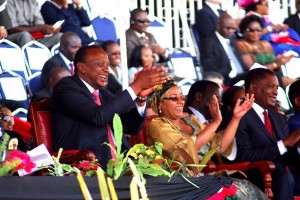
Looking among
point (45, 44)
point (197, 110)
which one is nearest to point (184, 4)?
point (45, 44)

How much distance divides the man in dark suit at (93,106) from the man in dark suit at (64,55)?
2.36 metres

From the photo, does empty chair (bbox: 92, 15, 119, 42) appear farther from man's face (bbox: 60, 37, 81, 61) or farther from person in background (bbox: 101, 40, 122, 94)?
man's face (bbox: 60, 37, 81, 61)

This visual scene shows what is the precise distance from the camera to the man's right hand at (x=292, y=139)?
847 centimetres

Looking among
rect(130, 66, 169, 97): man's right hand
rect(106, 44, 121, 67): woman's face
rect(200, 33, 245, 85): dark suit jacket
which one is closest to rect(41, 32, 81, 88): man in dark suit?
rect(106, 44, 121, 67): woman's face

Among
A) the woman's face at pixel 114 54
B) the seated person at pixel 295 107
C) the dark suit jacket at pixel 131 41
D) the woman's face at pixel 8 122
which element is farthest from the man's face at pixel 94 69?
the dark suit jacket at pixel 131 41

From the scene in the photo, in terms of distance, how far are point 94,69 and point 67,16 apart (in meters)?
3.45

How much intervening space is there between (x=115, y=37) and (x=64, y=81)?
3.92m

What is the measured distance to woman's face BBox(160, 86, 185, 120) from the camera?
8.16m

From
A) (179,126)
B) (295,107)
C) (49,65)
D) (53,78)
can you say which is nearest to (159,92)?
(179,126)

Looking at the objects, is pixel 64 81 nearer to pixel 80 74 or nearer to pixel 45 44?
pixel 80 74

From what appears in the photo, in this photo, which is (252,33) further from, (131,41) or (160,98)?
(160,98)

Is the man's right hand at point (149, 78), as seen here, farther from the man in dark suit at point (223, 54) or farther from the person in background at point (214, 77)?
the man in dark suit at point (223, 54)

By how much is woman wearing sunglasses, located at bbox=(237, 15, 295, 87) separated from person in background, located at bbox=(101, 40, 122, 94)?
6.44 feet

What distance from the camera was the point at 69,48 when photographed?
1075cm
